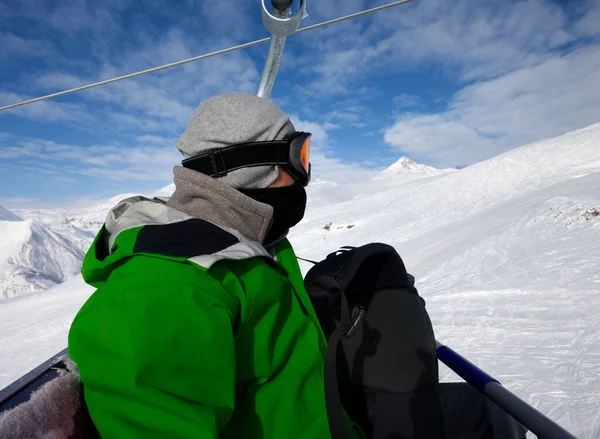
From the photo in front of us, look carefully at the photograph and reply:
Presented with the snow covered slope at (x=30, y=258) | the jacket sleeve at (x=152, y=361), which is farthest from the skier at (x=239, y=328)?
the snow covered slope at (x=30, y=258)

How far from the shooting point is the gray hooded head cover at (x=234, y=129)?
1470 millimetres

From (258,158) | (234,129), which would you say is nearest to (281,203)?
(258,158)

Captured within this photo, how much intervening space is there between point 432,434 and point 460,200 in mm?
18258

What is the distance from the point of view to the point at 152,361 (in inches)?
30.9

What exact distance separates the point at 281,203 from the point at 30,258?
101 metres

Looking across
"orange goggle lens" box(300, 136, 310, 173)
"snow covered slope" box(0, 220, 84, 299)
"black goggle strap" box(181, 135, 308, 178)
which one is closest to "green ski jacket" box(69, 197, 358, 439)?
"black goggle strap" box(181, 135, 308, 178)

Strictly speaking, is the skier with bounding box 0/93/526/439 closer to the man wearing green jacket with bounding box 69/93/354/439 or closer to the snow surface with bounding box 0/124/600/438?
the man wearing green jacket with bounding box 69/93/354/439

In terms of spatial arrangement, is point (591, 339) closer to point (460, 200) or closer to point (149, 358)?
point (149, 358)

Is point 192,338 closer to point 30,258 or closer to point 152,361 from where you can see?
point 152,361

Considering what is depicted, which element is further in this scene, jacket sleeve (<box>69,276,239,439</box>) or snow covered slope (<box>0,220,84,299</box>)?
snow covered slope (<box>0,220,84,299</box>)

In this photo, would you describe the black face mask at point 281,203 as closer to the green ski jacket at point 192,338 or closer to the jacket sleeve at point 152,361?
the green ski jacket at point 192,338

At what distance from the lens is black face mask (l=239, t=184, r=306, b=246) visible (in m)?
1.52

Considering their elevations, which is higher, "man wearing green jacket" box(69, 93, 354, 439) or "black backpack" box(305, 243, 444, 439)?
"man wearing green jacket" box(69, 93, 354, 439)

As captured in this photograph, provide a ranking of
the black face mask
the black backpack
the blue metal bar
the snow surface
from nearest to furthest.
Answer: the blue metal bar < the black backpack < the black face mask < the snow surface
